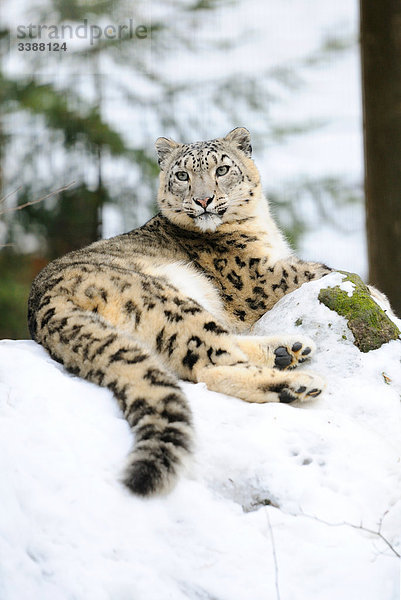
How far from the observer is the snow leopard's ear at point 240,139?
22.3ft

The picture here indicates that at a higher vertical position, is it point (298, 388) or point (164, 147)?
point (164, 147)

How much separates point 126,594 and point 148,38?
9.90 meters

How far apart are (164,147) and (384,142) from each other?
336 cm

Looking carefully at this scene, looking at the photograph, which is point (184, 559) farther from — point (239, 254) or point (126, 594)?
point (239, 254)

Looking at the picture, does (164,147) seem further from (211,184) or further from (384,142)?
(384,142)

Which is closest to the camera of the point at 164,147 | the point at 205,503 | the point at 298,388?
the point at 205,503

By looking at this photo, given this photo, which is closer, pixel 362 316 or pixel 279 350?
pixel 279 350

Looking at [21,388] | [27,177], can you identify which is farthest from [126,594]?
[27,177]

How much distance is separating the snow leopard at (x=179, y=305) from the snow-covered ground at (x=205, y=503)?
0.49ft

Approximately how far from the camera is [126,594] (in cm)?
292

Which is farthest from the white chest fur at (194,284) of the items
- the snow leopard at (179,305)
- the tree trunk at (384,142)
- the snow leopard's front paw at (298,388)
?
the tree trunk at (384,142)

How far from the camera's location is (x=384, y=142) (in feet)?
29.1

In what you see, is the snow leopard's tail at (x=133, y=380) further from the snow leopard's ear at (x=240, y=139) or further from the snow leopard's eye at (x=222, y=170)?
the snow leopard's ear at (x=240, y=139)

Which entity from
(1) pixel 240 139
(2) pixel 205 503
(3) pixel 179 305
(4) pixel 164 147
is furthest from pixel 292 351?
(4) pixel 164 147
